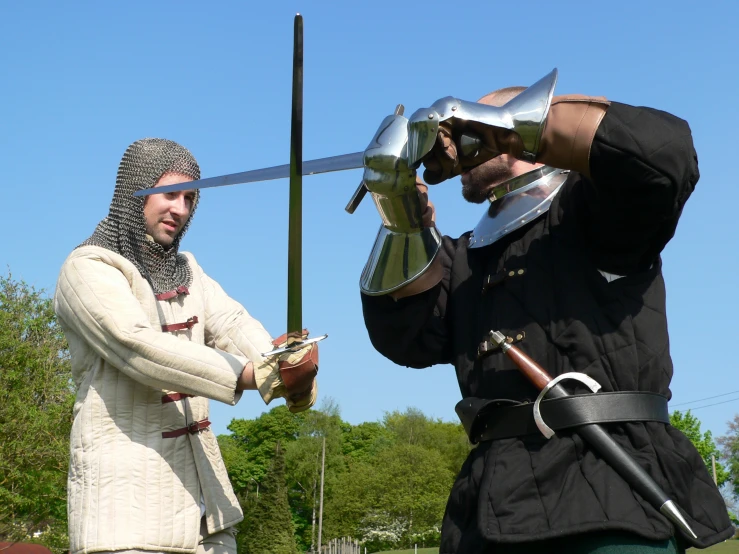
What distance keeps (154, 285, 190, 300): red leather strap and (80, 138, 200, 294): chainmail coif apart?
23 millimetres

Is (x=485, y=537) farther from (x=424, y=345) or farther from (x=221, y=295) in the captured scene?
(x=221, y=295)

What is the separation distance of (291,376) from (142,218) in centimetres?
115

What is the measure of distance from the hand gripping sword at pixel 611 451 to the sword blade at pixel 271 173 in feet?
2.81

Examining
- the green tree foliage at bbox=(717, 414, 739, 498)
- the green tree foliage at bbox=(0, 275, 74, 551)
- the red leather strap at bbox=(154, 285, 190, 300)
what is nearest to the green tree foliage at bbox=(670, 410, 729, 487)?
the green tree foliage at bbox=(717, 414, 739, 498)

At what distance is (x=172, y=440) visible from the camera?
3596 millimetres

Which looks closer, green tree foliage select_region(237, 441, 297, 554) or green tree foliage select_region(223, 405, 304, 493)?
green tree foliage select_region(237, 441, 297, 554)

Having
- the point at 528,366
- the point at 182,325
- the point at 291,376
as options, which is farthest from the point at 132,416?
the point at 528,366

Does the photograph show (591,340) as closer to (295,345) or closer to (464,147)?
(464,147)

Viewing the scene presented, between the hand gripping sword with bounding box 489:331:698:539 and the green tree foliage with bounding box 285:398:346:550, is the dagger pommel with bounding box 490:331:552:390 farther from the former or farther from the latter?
the green tree foliage with bounding box 285:398:346:550

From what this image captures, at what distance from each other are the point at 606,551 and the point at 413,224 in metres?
1.34

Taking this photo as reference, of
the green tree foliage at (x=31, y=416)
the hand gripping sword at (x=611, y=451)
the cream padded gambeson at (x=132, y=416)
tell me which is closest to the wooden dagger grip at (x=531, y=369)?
the hand gripping sword at (x=611, y=451)

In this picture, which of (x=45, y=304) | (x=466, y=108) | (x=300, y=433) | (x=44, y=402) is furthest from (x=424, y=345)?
(x=300, y=433)

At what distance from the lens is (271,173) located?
132 inches

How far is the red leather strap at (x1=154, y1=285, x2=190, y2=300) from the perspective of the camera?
12.7ft
